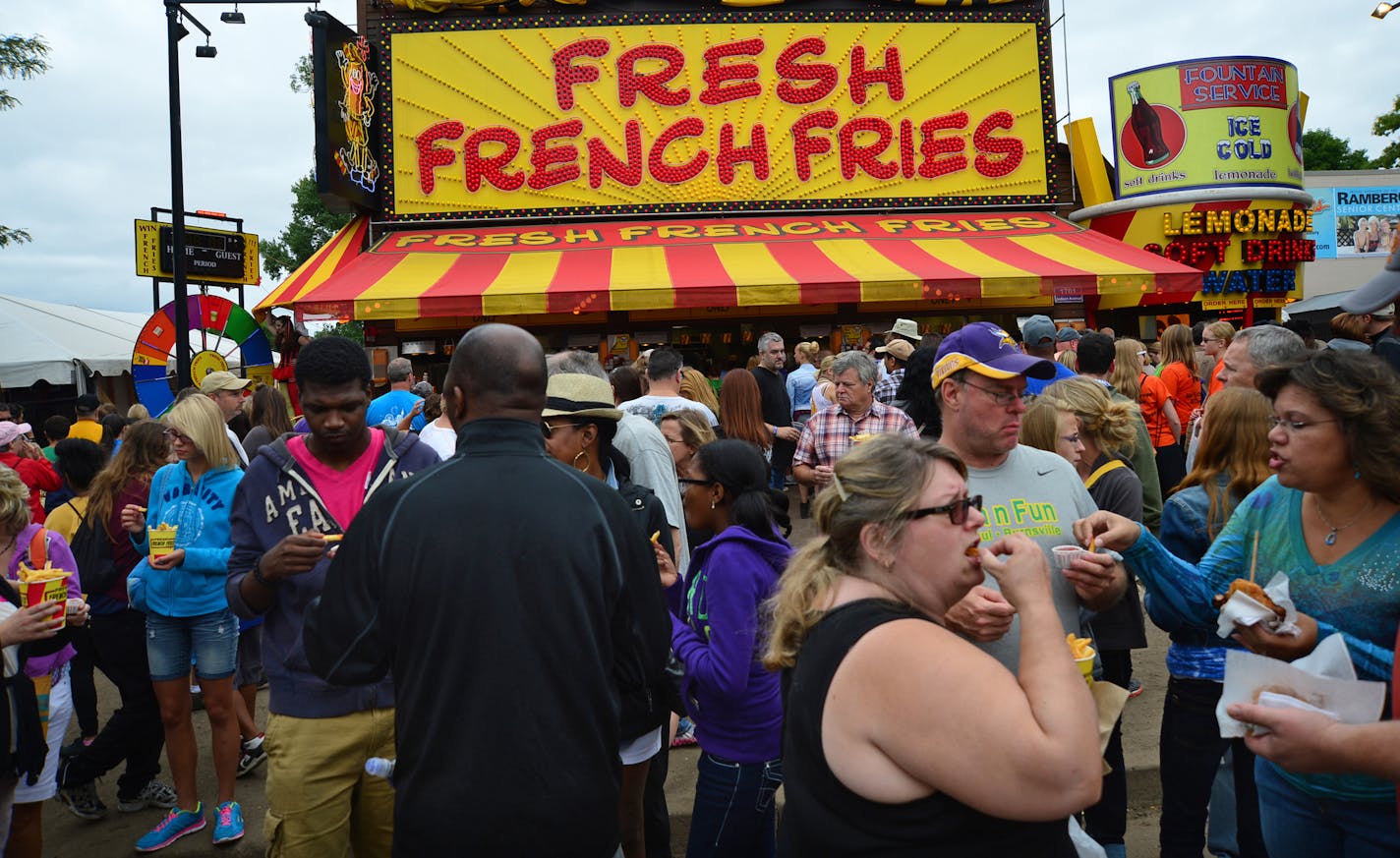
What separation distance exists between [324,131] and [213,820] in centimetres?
1108

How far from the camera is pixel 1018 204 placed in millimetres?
16094

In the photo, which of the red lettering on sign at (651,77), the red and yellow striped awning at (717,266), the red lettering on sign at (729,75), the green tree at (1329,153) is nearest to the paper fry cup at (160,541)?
the red and yellow striped awning at (717,266)

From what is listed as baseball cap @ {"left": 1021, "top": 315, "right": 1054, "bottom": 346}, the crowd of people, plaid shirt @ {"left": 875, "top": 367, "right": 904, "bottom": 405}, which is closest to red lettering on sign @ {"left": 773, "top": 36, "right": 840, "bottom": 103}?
plaid shirt @ {"left": 875, "top": 367, "right": 904, "bottom": 405}

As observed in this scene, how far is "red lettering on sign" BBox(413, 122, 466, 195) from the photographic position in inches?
592

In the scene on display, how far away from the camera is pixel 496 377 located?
2314mm

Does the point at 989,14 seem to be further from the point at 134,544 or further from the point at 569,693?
the point at 569,693

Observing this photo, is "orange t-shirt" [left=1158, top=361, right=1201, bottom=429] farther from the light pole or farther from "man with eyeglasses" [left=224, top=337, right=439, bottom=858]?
the light pole

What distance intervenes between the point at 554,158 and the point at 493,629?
46.3ft

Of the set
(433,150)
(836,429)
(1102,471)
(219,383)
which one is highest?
(433,150)

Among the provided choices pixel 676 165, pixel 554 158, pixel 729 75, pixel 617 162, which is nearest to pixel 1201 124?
pixel 729 75

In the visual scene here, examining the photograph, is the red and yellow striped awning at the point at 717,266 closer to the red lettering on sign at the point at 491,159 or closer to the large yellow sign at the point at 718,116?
the large yellow sign at the point at 718,116

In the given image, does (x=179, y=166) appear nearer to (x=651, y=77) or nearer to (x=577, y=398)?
(x=651, y=77)

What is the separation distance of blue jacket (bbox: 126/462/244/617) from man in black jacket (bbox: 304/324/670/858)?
2.42 m

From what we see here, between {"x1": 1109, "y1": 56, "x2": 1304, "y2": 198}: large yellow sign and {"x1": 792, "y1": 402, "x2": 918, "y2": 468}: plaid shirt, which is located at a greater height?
{"x1": 1109, "y1": 56, "x2": 1304, "y2": 198}: large yellow sign
